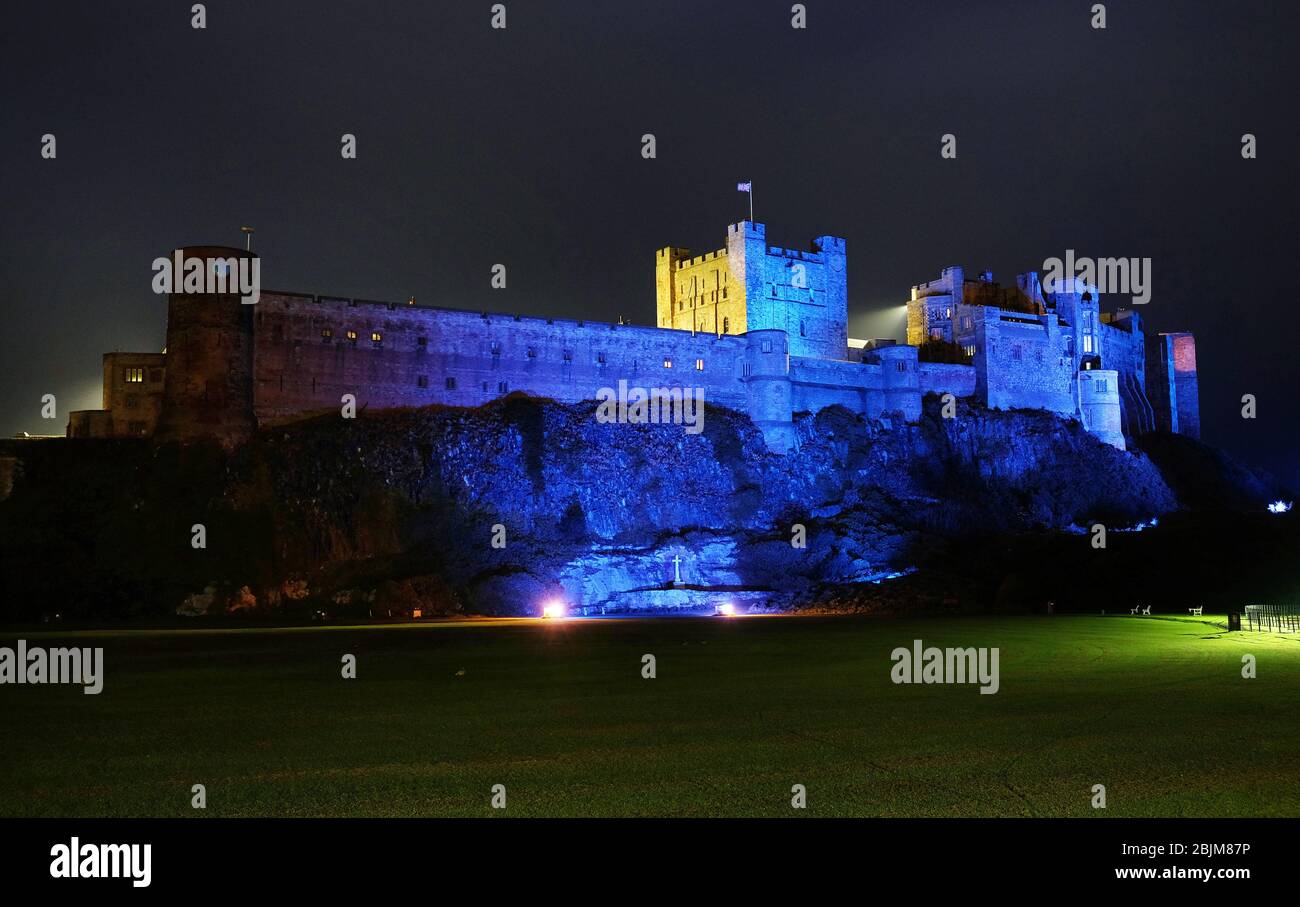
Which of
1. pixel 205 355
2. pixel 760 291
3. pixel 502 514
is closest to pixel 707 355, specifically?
pixel 760 291

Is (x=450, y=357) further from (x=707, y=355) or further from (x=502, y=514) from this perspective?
(x=707, y=355)

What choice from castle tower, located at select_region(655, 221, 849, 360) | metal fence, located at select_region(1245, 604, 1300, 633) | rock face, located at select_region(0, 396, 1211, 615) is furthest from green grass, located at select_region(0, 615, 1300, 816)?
castle tower, located at select_region(655, 221, 849, 360)

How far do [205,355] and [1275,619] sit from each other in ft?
146

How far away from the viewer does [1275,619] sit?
36.8 meters

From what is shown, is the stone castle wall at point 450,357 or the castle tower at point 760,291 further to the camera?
the castle tower at point 760,291

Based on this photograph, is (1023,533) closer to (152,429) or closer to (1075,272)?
(1075,272)

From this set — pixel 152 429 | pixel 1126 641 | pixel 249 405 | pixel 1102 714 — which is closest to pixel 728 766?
pixel 1102 714

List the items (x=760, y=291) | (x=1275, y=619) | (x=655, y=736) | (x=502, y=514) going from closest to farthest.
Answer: (x=655, y=736) → (x=1275, y=619) → (x=502, y=514) → (x=760, y=291)

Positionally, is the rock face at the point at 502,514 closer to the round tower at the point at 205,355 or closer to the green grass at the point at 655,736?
the round tower at the point at 205,355

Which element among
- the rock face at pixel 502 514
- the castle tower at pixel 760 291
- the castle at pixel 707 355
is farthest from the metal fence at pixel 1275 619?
the castle tower at pixel 760 291

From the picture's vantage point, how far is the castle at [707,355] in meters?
54.4

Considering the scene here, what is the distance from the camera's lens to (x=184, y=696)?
2052 centimetres

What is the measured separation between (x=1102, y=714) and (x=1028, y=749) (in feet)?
11.8

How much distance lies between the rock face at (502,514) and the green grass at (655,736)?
21.0 meters
